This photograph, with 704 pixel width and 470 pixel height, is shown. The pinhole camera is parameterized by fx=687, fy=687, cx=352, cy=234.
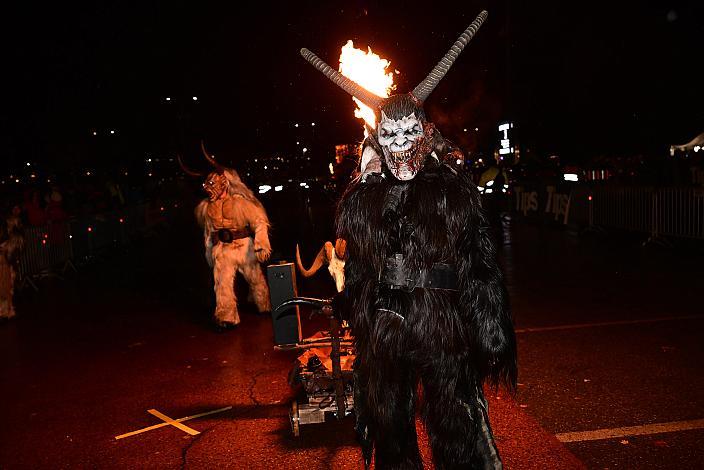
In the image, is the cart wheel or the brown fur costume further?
the brown fur costume

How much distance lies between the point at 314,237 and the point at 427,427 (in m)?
16.2

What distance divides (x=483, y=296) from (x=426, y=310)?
0.90 feet

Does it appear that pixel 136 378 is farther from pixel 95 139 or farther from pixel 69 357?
pixel 95 139

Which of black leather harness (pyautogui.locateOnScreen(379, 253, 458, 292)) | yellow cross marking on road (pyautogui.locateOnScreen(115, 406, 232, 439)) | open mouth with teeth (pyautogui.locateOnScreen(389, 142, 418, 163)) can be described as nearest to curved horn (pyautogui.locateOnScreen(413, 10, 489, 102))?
open mouth with teeth (pyautogui.locateOnScreen(389, 142, 418, 163))

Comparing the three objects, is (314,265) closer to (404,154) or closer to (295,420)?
(295,420)

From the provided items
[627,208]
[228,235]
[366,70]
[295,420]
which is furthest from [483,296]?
[627,208]

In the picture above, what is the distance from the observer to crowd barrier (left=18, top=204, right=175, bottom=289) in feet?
45.0

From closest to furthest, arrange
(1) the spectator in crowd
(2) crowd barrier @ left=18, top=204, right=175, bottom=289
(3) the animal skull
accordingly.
→ (3) the animal skull < (2) crowd barrier @ left=18, top=204, right=175, bottom=289 < (1) the spectator in crowd

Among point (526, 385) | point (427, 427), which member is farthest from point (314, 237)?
point (427, 427)

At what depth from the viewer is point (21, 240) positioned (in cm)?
1066

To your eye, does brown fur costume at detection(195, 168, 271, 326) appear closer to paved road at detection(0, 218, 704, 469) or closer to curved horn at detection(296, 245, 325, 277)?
paved road at detection(0, 218, 704, 469)

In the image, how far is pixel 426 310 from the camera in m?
3.16

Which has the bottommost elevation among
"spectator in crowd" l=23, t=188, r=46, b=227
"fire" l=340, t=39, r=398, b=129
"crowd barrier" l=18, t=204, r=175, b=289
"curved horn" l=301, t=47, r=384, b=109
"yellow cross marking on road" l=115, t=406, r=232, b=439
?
"yellow cross marking on road" l=115, t=406, r=232, b=439

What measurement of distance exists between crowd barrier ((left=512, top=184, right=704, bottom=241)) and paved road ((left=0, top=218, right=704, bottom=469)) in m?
2.10
